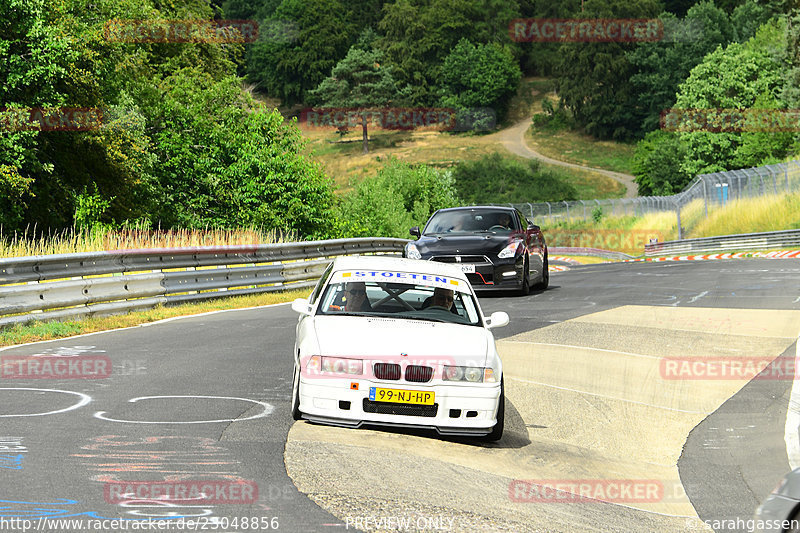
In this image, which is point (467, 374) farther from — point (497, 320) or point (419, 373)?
point (497, 320)

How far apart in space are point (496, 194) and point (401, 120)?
3658cm

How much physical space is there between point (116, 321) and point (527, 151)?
11007cm

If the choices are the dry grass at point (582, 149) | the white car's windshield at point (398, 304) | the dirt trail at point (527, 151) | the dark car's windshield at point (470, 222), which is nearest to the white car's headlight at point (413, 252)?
the dark car's windshield at point (470, 222)

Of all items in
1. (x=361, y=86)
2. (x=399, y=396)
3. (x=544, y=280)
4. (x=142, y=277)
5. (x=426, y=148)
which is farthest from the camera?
(x=361, y=86)

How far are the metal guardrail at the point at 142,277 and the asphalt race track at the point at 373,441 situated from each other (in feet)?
3.93

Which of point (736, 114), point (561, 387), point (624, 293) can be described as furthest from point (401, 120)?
point (561, 387)

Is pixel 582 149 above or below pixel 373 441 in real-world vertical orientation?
below

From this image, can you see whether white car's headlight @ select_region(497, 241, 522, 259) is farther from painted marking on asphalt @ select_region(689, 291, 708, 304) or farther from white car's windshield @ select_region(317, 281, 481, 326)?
white car's windshield @ select_region(317, 281, 481, 326)

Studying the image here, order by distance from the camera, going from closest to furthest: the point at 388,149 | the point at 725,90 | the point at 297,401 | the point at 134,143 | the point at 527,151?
the point at 297,401 → the point at 134,143 → the point at 725,90 → the point at 527,151 → the point at 388,149

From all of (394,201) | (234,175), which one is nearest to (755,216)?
(394,201)

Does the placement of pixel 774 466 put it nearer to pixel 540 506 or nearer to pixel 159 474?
pixel 540 506

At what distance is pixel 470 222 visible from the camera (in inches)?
792

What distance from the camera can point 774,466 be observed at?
7.83m

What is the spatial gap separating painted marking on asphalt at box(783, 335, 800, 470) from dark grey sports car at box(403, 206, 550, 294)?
27.6 feet
